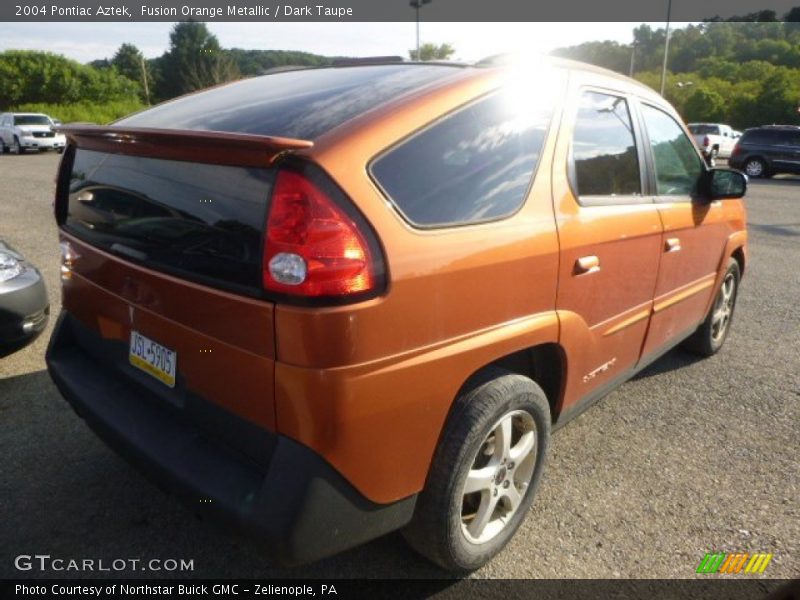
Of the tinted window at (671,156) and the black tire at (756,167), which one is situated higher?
the tinted window at (671,156)

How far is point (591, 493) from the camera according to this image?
2.71m

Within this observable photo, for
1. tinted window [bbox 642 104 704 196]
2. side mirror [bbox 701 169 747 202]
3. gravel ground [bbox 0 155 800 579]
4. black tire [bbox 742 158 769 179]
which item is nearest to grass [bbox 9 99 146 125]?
black tire [bbox 742 158 769 179]

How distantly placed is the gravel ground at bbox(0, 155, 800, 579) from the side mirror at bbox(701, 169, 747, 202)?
3.89 ft

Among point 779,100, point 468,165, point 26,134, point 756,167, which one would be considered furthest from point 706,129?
point 468,165

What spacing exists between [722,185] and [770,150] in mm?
19860

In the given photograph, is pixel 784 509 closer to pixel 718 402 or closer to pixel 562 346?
pixel 718 402

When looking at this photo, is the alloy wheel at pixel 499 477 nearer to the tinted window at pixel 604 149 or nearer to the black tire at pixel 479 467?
the black tire at pixel 479 467

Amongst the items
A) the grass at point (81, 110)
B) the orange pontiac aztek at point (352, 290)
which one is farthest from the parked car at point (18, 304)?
the grass at point (81, 110)

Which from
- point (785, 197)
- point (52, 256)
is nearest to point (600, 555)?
point (52, 256)

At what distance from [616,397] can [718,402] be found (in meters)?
0.60

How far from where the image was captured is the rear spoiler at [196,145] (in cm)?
165

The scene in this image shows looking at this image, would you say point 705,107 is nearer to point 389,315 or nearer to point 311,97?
point 311,97

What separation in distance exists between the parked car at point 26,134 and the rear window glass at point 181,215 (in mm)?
25463

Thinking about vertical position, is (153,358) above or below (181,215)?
below
